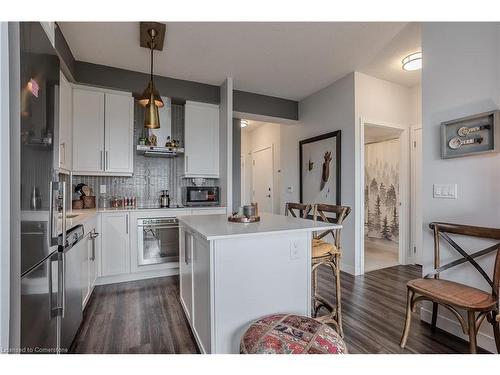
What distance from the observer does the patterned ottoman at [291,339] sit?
1.04m

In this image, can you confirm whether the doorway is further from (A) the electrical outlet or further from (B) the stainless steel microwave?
(A) the electrical outlet

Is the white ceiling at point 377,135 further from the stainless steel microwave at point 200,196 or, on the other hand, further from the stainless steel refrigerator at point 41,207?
the stainless steel refrigerator at point 41,207

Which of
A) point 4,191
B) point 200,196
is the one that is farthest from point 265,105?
point 4,191

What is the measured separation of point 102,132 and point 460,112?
3781mm

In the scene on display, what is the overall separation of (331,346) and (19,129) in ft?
5.21

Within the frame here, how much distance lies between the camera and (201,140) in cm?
367

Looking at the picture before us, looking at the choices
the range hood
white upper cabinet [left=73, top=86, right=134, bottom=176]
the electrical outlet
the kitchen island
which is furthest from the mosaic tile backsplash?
the electrical outlet

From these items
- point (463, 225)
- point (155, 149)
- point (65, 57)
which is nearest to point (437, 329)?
point (463, 225)

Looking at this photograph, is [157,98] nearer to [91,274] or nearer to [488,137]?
[91,274]

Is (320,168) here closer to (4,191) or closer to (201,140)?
(201,140)

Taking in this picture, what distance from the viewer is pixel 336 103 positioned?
3.57 m

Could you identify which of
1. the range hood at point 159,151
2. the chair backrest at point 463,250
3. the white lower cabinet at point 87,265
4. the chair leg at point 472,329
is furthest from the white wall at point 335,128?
the white lower cabinet at point 87,265

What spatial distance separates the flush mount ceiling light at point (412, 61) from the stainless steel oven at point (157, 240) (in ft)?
11.6

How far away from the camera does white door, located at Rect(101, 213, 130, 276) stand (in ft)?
9.61
